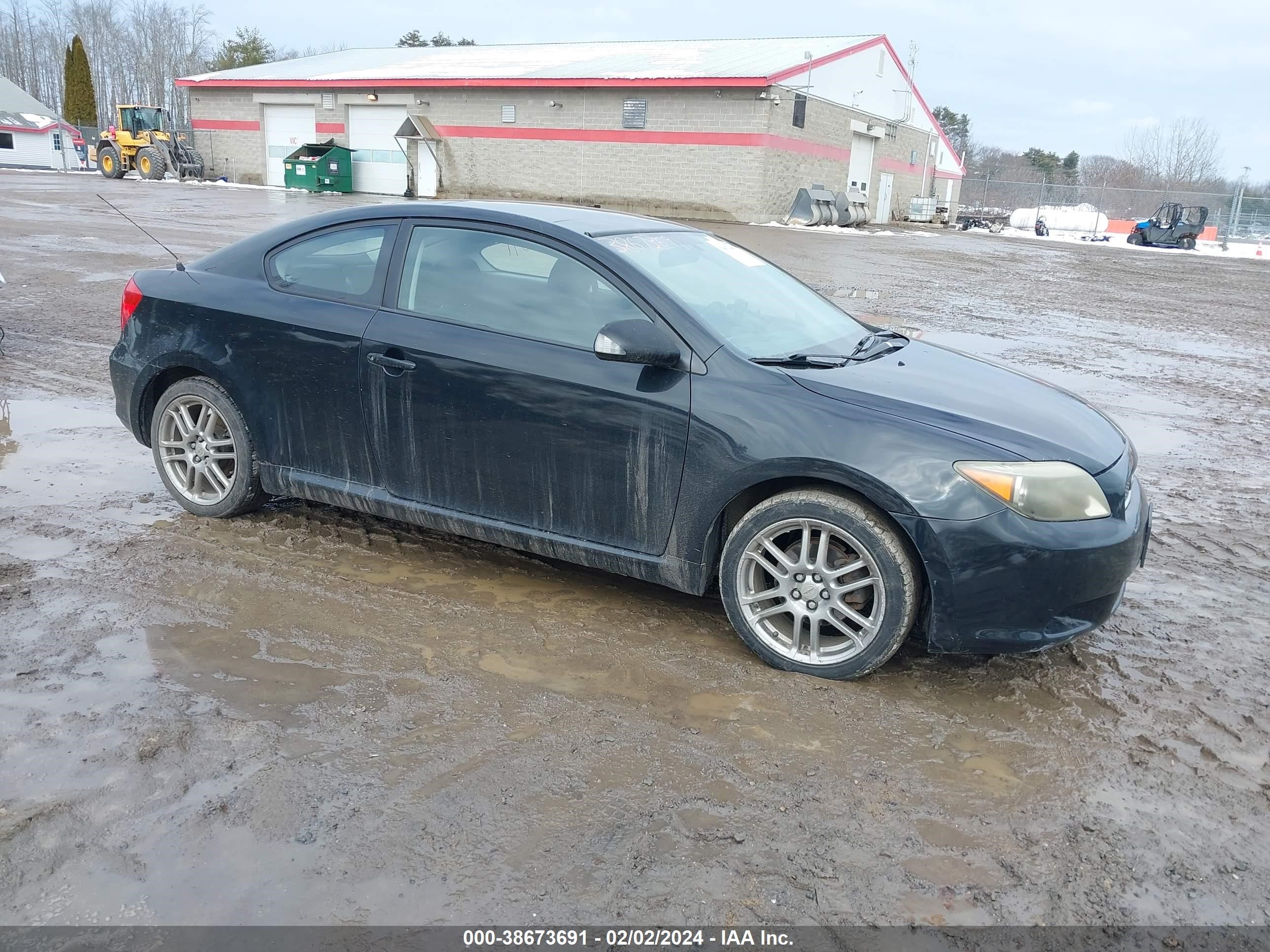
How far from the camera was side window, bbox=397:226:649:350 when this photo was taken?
391 cm

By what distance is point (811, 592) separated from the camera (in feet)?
11.6

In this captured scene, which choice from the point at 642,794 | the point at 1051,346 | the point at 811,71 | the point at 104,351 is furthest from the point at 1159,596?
the point at 811,71

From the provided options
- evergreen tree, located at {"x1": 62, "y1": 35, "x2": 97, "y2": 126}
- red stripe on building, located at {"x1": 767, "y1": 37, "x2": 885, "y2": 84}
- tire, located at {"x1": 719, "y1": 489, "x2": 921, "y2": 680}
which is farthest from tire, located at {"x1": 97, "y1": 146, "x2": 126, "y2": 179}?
tire, located at {"x1": 719, "y1": 489, "x2": 921, "y2": 680}

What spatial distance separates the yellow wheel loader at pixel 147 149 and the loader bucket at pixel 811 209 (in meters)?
23.9

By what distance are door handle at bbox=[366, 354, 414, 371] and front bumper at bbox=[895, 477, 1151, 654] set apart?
2.06 meters

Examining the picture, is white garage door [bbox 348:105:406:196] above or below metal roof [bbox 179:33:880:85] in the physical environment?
below

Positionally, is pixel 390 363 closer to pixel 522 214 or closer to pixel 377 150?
pixel 522 214

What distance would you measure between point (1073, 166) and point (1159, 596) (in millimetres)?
98589

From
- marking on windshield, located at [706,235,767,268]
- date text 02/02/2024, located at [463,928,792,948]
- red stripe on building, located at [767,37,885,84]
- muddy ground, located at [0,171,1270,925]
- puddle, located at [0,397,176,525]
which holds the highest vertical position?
red stripe on building, located at [767,37,885,84]

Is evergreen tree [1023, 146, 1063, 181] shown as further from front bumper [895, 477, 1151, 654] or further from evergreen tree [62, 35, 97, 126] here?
front bumper [895, 477, 1151, 654]

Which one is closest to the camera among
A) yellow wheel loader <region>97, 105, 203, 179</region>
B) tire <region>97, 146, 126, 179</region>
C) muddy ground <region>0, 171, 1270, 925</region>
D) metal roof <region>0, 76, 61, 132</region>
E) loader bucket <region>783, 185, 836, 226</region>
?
muddy ground <region>0, 171, 1270, 925</region>

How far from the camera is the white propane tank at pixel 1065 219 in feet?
148

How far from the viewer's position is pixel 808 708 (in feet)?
11.1

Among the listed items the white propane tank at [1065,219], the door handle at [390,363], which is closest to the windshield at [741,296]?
the door handle at [390,363]
